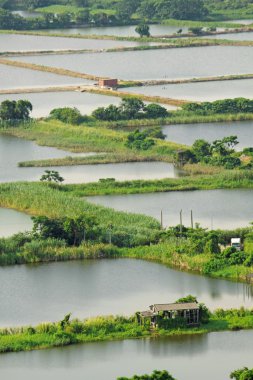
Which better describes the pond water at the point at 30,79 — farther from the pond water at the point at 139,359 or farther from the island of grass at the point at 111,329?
the pond water at the point at 139,359

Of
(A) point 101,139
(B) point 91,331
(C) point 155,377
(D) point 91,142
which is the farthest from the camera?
(A) point 101,139

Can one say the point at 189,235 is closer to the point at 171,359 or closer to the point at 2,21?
the point at 171,359

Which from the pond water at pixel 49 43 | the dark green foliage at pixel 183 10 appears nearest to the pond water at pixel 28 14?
the dark green foliage at pixel 183 10

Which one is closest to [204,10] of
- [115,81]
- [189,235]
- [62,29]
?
[62,29]

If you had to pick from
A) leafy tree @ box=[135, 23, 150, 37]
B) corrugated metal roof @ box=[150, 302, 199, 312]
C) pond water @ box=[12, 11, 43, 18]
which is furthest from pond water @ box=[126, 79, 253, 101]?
pond water @ box=[12, 11, 43, 18]

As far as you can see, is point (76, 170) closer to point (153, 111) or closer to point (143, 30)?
point (153, 111)

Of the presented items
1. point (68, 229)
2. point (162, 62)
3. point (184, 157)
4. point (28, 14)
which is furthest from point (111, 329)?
point (28, 14)
